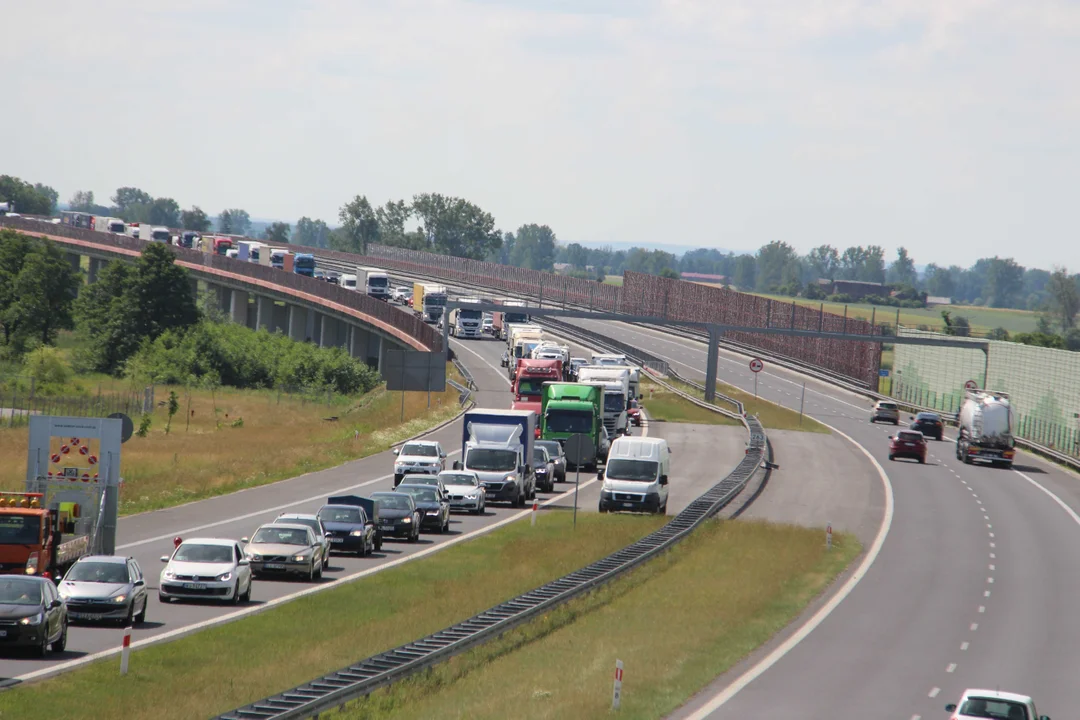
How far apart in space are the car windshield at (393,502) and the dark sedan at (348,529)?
9.05 ft

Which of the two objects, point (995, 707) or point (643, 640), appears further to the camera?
point (643, 640)

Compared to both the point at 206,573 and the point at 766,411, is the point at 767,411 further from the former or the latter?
the point at 206,573

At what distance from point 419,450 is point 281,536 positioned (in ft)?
73.6

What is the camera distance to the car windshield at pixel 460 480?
1922 inches

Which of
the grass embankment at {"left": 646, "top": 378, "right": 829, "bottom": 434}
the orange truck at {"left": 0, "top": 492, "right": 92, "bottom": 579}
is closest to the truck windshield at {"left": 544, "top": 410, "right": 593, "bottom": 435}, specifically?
the grass embankment at {"left": 646, "top": 378, "right": 829, "bottom": 434}

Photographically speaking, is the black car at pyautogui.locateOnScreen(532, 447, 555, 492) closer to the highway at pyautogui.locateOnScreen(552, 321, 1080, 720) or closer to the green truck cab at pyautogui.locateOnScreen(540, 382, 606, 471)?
the green truck cab at pyautogui.locateOnScreen(540, 382, 606, 471)

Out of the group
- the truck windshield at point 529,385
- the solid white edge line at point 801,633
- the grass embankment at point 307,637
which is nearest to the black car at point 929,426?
the truck windshield at point 529,385

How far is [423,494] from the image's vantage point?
44.2 meters

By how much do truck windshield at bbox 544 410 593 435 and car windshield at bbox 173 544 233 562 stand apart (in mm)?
31646

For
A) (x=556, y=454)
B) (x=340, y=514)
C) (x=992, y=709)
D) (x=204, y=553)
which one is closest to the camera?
(x=992, y=709)

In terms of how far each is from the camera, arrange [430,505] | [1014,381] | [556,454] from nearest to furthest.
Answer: [430,505] < [556,454] < [1014,381]

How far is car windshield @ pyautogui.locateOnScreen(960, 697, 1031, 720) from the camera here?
18938mm

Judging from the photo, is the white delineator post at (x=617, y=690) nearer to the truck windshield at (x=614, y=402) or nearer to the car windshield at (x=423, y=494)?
the car windshield at (x=423, y=494)

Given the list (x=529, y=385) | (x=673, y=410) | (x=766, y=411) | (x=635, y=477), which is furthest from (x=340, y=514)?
(x=766, y=411)
